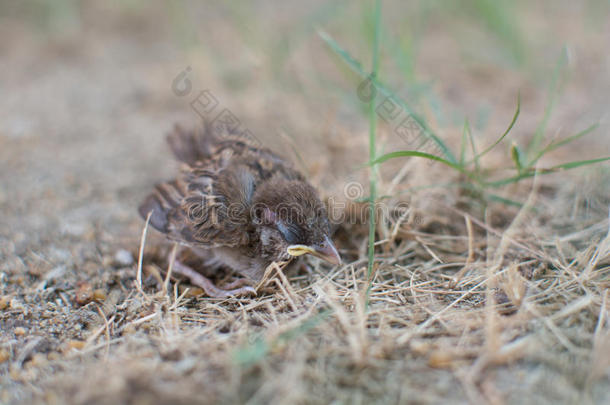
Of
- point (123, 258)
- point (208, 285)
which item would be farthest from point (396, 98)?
point (123, 258)

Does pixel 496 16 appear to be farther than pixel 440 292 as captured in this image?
Yes

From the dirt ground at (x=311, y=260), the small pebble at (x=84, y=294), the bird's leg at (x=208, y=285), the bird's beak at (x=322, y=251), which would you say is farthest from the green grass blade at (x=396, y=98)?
the small pebble at (x=84, y=294)

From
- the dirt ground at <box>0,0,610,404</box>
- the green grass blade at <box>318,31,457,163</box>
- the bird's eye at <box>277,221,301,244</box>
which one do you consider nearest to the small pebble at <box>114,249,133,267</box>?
the dirt ground at <box>0,0,610,404</box>

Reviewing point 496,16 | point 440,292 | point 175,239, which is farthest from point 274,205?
point 496,16

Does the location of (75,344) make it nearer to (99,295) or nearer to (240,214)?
(99,295)

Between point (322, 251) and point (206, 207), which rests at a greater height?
point (206, 207)

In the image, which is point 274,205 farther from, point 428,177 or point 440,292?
point 428,177

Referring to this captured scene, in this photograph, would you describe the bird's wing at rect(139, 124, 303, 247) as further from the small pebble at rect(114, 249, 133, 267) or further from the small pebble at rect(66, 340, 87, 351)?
the small pebble at rect(66, 340, 87, 351)

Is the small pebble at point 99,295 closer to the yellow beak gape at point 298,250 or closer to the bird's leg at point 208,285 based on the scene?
the bird's leg at point 208,285
